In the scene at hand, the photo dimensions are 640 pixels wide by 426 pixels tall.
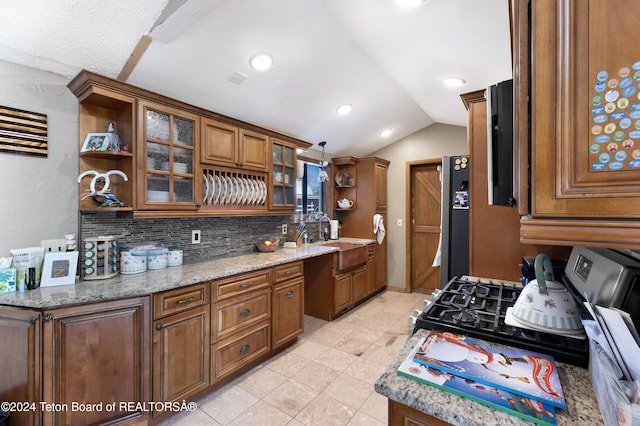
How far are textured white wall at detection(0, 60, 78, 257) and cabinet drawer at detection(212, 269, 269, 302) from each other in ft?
3.42

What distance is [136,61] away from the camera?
6.03 ft

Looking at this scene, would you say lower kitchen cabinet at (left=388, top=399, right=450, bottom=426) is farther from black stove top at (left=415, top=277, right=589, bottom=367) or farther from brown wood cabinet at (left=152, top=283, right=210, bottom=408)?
brown wood cabinet at (left=152, top=283, right=210, bottom=408)

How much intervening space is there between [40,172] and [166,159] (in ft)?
2.35

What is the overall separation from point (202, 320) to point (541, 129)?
2098 mm

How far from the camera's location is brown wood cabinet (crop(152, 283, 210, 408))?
1733mm

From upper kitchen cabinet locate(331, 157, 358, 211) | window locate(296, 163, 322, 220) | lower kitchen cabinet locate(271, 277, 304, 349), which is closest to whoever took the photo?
lower kitchen cabinet locate(271, 277, 304, 349)

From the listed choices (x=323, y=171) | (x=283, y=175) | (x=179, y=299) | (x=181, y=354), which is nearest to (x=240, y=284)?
(x=179, y=299)

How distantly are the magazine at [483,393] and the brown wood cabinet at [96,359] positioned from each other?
1.58 meters

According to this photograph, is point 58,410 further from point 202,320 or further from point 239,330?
point 239,330

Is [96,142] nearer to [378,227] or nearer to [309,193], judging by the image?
[309,193]

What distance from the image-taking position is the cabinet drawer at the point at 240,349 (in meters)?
2.07

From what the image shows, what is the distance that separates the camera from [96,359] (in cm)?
154

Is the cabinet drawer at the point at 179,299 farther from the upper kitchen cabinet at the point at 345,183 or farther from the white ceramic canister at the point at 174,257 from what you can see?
the upper kitchen cabinet at the point at 345,183

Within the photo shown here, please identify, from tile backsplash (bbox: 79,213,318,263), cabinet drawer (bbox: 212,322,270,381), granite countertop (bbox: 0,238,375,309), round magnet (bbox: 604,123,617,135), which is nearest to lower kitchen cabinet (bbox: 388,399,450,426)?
round magnet (bbox: 604,123,617,135)
